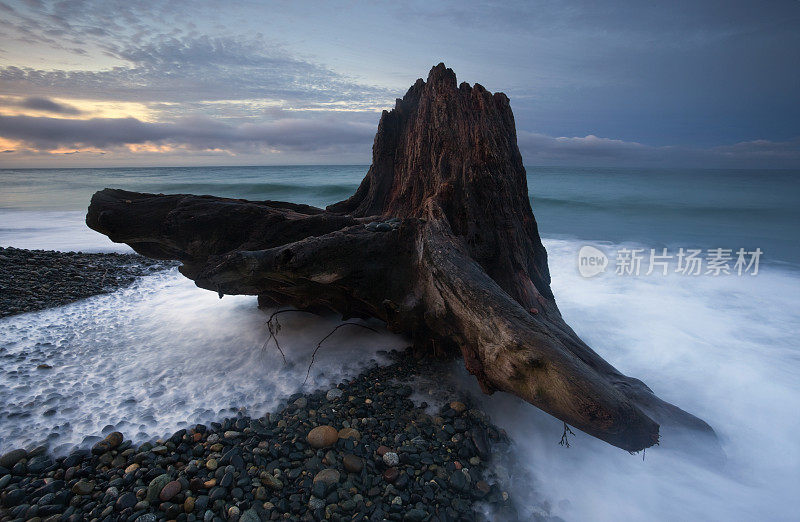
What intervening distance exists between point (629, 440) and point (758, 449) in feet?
7.15

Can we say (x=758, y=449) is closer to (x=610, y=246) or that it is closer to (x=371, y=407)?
Answer: (x=371, y=407)

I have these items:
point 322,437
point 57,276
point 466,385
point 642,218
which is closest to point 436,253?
point 466,385

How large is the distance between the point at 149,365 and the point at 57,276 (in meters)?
3.51

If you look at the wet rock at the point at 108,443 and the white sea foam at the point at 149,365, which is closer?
the wet rock at the point at 108,443

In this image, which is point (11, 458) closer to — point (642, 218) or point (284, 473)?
point (284, 473)

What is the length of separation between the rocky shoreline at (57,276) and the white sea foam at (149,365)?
323 millimetres

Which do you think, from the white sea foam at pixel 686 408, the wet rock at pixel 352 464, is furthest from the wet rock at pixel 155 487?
the white sea foam at pixel 686 408

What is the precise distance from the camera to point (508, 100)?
4.87 metres

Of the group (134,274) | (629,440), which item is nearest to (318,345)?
(629,440)

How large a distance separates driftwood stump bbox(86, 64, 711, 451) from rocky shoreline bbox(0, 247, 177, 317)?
1.66 meters

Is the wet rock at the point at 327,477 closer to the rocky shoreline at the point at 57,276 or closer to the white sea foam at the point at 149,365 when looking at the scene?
the white sea foam at the point at 149,365

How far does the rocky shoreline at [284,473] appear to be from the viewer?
82.3 inches

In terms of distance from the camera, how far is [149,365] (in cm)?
351

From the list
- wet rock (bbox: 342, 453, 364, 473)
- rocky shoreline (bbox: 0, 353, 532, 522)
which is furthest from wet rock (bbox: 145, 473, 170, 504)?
wet rock (bbox: 342, 453, 364, 473)
